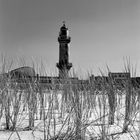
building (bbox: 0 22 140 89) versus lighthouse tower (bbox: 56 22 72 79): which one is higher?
lighthouse tower (bbox: 56 22 72 79)

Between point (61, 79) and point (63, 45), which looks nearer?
point (61, 79)

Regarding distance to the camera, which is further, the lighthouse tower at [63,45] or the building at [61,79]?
the lighthouse tower at [63,45]

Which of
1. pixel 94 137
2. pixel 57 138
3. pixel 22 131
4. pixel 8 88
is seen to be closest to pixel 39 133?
pixel 22 131

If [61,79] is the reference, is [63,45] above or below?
above

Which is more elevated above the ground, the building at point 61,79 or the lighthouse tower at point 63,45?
the lighthouse tower at point 63,45

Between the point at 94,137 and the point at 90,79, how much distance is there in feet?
2.92

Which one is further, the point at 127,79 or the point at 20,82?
the point at 20,82

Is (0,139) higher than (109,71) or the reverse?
the reverse

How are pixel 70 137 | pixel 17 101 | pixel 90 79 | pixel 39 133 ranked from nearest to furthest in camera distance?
pixel 70 137, pixel 39 133, pixel 17 101, pixel 90 79

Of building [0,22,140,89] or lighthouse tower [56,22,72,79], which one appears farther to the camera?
lighthouse tower [56,22,72,79]

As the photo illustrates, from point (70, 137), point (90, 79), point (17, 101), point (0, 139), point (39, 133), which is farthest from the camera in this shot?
point (90, 79)

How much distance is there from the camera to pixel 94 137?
1301mm

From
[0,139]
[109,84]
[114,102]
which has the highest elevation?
[109,84]

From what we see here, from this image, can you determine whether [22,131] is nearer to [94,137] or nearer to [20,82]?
[94,137]
